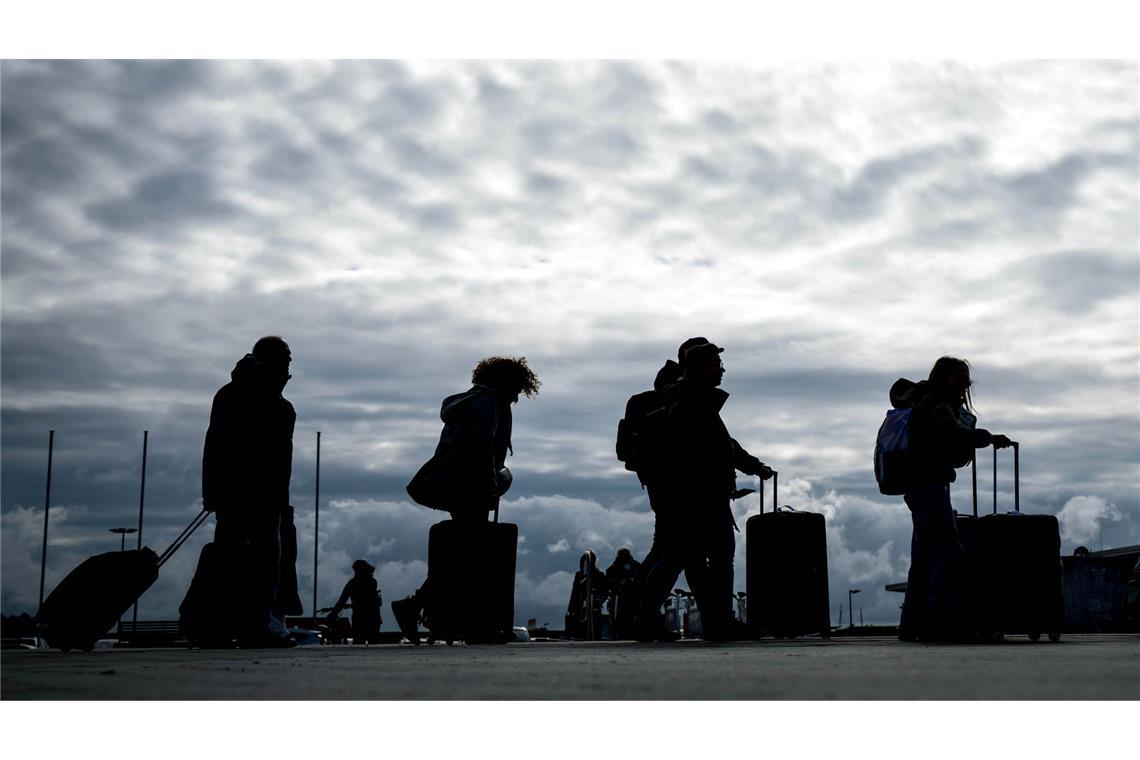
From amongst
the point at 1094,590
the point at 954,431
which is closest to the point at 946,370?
the point at 954,431

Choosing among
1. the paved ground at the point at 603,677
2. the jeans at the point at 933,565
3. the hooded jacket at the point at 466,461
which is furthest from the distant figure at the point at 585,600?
the paved ground at the point at 603,677

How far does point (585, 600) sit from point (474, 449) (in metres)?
6.99

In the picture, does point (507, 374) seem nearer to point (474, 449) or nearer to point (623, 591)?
point (474, 449)

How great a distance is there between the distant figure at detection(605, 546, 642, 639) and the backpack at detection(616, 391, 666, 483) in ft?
2.47

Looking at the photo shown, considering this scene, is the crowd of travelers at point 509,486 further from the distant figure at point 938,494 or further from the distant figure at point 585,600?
the distant figure at point 585,600

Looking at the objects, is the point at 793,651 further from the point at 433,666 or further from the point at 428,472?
the point at 428,472

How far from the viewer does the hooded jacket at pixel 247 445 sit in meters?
9.64

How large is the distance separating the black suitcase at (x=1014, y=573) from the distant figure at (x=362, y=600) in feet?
24.1

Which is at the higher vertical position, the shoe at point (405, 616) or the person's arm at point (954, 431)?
the person's arm at point (954, 431)

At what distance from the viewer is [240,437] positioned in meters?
9.69

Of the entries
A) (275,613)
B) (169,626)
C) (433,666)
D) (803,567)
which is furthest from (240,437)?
(169,626)

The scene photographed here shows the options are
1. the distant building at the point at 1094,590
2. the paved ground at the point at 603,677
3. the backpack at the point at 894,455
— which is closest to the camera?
the paved ground at the point at 603,677

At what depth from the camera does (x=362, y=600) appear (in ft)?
52.0

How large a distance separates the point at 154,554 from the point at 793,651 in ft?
15.4
